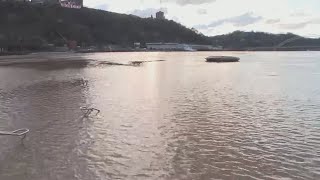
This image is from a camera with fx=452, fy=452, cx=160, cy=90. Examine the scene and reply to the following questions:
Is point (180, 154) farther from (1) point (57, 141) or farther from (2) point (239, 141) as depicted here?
(1) point (57, 141)

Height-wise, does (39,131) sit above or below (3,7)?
below

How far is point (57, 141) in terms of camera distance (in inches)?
562

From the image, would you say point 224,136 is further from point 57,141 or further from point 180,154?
point 57,141

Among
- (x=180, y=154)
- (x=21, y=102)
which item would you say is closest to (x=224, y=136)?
(x=180, y=154)

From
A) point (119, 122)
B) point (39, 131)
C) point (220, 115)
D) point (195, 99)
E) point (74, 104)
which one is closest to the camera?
point (39, 131)

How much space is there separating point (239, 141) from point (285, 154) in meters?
1.98

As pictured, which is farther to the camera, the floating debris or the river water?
the floating debris

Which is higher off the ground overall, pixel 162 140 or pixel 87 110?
pixel 162 140

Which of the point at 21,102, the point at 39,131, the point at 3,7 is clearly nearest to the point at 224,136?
the point at 39,131

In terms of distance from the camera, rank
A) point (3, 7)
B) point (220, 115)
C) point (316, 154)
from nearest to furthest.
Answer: point (316, 154) < point (220, 115) < point (3, 7)

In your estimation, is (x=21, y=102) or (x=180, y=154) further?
(x=21, y=102)

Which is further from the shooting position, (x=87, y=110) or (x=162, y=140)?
(x=87, y=110)

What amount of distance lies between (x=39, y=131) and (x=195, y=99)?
Answer: 1161 centimetres

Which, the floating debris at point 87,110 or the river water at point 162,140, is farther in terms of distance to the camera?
the floating debris at point 87,110
